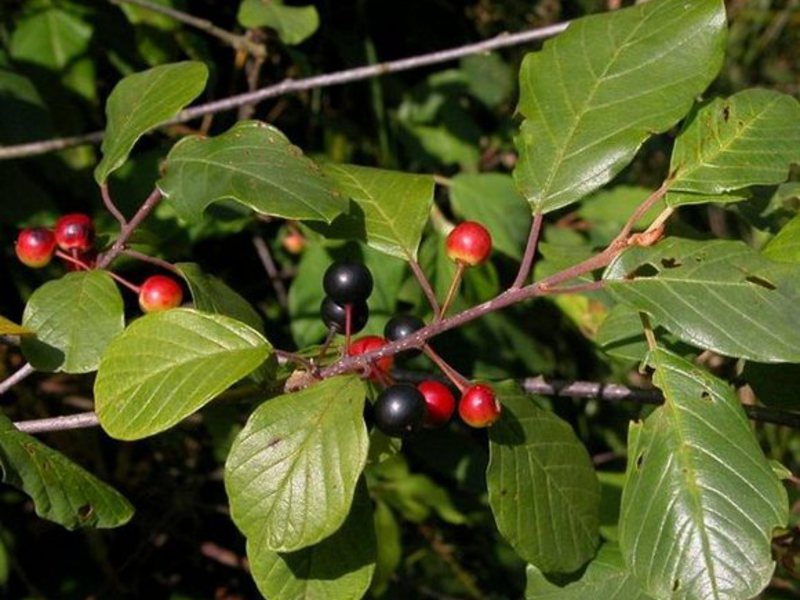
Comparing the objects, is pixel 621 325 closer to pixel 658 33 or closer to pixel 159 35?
pixel 658 33

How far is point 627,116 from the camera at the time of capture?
1145mm

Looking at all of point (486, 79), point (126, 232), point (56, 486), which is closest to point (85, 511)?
point (56, 486)

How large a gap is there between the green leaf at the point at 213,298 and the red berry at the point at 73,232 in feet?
0.36

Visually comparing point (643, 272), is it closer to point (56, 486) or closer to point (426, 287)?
point (426, 287)

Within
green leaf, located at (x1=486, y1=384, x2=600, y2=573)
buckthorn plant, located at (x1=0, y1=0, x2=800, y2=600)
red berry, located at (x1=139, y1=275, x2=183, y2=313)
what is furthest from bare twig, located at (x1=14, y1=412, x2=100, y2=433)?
green leaf, located at (x1=486, y1=384, x2=600, y2=573)

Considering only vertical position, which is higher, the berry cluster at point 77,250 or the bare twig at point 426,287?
the berry cluster at point 77,250

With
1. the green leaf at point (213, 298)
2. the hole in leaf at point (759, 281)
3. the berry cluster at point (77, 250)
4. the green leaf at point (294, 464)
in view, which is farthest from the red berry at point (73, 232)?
the hole in leaf at point (759, 281)

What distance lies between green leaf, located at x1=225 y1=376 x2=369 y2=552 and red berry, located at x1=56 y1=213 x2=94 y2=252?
32cm

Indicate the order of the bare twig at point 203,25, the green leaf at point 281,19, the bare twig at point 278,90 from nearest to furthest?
the bare twig at point 278,90 → the bare twig at point 203,25 → the green leaf at point 281,19

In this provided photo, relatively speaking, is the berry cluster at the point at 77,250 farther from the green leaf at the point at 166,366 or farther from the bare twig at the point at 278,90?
the bare twig at the point at 278,90

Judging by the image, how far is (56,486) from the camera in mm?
1032

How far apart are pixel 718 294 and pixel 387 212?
39 centimetres

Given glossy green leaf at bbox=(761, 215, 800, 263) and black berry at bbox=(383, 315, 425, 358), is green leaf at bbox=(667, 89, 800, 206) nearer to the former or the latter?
glossy green leaf at bbox=(761, 215, 800, 263)

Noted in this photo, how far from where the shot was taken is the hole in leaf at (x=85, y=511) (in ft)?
3.41
